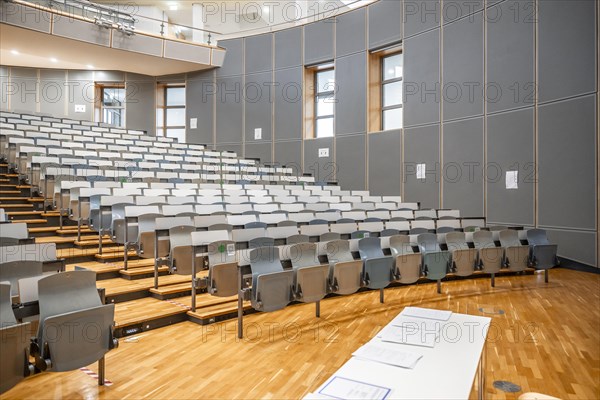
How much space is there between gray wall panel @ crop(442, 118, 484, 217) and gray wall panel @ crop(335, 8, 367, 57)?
1.86 metres

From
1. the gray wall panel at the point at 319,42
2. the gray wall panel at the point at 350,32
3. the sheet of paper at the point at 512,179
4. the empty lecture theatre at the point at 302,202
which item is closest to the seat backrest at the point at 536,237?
the empty lecture theatre at the point at 302,202

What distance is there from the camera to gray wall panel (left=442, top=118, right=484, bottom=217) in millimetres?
4879

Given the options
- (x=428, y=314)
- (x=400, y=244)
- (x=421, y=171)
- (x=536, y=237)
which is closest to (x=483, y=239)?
(x=536, y=237)

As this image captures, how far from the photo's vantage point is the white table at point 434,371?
88cm

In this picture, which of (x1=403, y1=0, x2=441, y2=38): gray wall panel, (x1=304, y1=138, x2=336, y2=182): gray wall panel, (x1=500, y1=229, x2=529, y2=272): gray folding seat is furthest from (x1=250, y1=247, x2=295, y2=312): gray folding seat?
(x1=403, y1=0, x2=441, y2=38): gray wall panel

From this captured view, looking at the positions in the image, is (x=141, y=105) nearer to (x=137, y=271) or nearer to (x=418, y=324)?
(x=137, y=271)

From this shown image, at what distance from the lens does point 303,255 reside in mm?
2604

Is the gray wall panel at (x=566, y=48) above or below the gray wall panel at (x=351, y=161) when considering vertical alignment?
above

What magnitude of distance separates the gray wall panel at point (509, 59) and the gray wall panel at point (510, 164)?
6.6 inches

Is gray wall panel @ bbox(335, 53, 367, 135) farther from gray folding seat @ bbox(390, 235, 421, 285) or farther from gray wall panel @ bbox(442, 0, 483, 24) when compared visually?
gray folding seat @ bbox(390, 235, 421, 285)

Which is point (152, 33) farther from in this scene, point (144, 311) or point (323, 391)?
point (323, 391)

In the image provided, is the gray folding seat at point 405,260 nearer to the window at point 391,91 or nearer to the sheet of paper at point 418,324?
the sheet of paper at point 418,324

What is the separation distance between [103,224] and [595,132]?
166 inches

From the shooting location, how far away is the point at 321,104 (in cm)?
671
